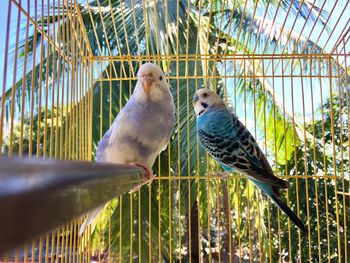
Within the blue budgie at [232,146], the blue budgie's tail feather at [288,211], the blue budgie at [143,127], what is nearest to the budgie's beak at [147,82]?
the blue budgie at [143,127]

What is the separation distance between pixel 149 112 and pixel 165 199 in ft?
7.50

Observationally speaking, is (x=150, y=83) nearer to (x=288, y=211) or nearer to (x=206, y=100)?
(x=206, y=100)

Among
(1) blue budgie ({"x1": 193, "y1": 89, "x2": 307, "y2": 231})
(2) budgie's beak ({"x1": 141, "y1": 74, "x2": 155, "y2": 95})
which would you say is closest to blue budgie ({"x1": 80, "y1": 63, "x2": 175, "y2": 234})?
(2) budgie's beak ({"x1": 141, "y1": 74, "x2": 155, "y2": 95})

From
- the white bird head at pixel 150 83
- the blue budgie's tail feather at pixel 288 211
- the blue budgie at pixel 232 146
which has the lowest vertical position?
the blue budgie's tail feather at pixel 288 211

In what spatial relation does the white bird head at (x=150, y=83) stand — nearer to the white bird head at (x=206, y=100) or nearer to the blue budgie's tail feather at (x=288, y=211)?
the white bird head at (x=206, y=100)

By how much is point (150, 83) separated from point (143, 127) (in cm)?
14

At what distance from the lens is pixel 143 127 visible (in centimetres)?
98

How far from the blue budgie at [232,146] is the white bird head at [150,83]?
1.39ft

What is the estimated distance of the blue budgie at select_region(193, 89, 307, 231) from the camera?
130 cm

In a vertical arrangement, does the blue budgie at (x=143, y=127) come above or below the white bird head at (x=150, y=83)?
below

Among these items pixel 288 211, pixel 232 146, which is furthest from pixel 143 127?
pixel 288 211

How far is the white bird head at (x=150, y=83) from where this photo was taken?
1.03 meters

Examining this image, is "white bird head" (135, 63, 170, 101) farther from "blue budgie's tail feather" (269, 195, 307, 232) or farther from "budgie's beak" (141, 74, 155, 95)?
"blue budgie's tail feather" (269, 195, 307, 232)

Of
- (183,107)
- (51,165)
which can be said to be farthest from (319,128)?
(51,165)
